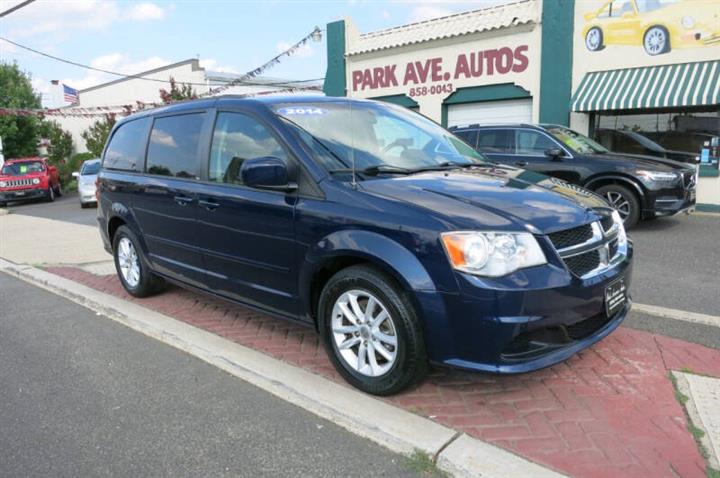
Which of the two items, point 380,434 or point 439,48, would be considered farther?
point 439,48

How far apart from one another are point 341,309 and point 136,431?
53.1 inches

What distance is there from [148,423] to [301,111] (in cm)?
227

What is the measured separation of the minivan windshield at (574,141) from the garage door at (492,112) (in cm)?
418

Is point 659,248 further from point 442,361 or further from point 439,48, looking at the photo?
point 439,48

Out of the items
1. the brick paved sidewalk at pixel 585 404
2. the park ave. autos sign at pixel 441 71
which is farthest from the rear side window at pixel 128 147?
the park ave. autos sign at pixel 441 71

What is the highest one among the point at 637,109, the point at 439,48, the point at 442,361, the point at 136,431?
the point at 439,48

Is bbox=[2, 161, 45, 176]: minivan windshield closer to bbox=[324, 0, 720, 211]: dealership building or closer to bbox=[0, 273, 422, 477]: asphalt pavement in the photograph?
bbox=[324, 0, 720, 211]: dealership building

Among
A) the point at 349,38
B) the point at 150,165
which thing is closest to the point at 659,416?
the point at 150,165

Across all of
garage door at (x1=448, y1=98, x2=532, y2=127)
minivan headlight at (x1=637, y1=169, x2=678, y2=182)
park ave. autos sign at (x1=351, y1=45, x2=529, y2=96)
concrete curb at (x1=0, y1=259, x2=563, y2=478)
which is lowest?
concrete curb at (x1=0, y1=259, x2=563, y2=478)

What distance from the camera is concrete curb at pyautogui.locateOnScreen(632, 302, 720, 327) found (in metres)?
4.47

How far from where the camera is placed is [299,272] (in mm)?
3609

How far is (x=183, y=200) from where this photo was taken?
4.52 meters

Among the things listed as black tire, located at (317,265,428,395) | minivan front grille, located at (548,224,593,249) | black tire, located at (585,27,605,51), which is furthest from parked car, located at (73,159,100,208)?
minivan front grille, located at (548,224,593,249)

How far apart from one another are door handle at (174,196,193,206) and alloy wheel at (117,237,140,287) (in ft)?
4.29
